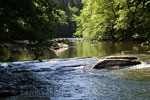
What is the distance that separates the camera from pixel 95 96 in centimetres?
787

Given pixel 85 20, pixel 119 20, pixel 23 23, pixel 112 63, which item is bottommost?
pixel 112 63

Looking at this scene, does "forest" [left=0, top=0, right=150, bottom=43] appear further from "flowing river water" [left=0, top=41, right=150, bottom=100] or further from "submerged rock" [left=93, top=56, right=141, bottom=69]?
"submerged rock" [left=93, top=56, right=141, bottom=69]

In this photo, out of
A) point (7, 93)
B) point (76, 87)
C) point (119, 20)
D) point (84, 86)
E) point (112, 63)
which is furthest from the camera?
point (119, 20)

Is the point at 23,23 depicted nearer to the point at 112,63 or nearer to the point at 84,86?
the point at 84,86

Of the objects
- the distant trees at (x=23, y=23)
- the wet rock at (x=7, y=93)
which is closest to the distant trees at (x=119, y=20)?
the distant trees at (x=23, y=23)

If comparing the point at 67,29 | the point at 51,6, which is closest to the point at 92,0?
the point at 51,6

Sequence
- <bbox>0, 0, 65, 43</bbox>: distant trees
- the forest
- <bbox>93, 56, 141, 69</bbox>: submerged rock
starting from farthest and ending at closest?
<bbox>93, 56, 141, 69</bbox>: submerged rock → the forest → <bbox>0, 0, 65, 43</bbox>: distant trees

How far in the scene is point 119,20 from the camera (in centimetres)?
3378

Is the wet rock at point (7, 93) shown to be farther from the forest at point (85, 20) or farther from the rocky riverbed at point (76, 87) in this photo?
the forest at point (85, 20)

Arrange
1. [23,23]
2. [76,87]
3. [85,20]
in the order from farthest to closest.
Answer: [85,20]
[23,23]
[76,87]

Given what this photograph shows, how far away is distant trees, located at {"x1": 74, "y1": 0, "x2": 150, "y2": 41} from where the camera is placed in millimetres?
33375

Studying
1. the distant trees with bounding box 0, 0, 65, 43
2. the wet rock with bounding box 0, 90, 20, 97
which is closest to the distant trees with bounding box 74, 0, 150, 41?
the distant trees with bounding box 0, 0, 65, 43

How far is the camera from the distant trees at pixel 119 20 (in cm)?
3338

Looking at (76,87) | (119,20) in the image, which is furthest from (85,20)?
(76,87)
